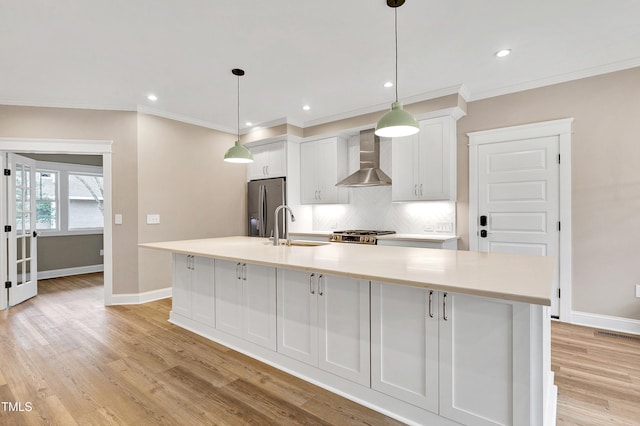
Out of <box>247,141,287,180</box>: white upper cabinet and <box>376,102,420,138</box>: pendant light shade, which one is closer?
<box>376,102,420,138</box>: pendant light shade

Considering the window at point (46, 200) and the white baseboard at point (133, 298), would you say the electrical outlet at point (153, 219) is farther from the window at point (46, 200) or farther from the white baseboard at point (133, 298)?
the window at point (46, 200)

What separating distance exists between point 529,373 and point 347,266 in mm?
985

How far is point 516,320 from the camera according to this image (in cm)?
144

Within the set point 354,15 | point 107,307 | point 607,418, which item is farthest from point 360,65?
point 107,307

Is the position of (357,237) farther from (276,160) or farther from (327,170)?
(276,160)

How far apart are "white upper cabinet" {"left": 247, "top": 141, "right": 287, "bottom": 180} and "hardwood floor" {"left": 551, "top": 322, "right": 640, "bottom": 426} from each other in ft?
13.1

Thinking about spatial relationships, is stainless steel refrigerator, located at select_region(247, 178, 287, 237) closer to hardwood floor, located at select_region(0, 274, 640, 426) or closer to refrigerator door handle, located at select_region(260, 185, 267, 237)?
refrigerator door handle, located at select_region(260, 185, 267, 237)

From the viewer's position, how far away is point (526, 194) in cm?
353

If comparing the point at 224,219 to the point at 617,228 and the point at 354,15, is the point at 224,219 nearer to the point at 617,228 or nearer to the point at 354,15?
the point at 354,15

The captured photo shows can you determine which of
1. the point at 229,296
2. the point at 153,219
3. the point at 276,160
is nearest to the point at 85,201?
the point at 153,219

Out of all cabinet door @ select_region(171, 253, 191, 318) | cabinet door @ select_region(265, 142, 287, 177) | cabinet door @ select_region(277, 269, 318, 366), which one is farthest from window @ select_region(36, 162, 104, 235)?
cabinet door @ select_region(277, 269, 318, 366)

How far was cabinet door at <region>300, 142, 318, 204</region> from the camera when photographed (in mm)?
5031

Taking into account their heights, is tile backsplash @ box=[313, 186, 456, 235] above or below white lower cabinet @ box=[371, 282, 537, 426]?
above

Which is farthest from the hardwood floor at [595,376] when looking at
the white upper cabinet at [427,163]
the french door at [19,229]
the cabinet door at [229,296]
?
the french door at [19,229]
